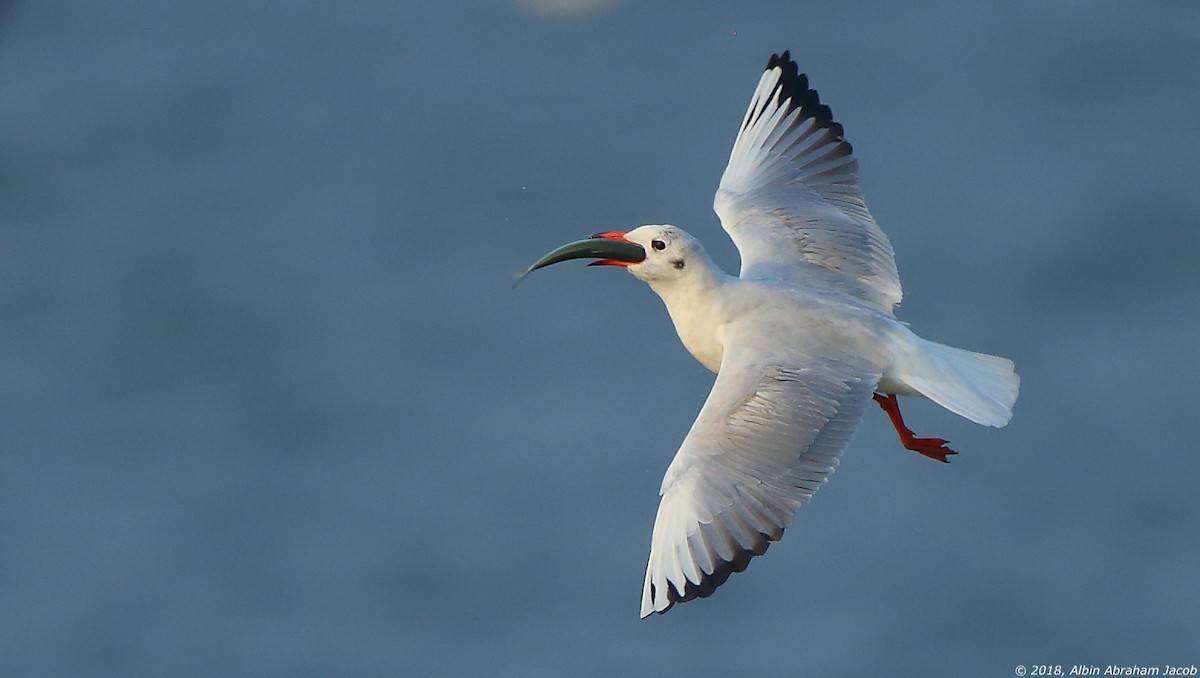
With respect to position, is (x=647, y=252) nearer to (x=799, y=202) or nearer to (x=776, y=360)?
(x=776, y=360)

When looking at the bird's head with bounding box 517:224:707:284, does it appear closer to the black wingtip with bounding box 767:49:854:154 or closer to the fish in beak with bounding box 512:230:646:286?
the fish in beak with bounding box 512:230:646:286

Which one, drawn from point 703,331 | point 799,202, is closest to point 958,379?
point 703,331

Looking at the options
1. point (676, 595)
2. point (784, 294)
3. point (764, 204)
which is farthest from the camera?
point (764, 204)

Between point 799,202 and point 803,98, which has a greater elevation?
point 803,98

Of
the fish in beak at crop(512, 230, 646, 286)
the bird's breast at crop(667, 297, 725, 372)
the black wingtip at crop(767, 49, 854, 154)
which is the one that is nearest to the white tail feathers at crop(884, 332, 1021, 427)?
the bird's breast at crop(667, 297, 725, 372)

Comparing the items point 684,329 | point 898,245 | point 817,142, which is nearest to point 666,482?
point 684,329

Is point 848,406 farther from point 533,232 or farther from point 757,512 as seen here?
point 533,232
